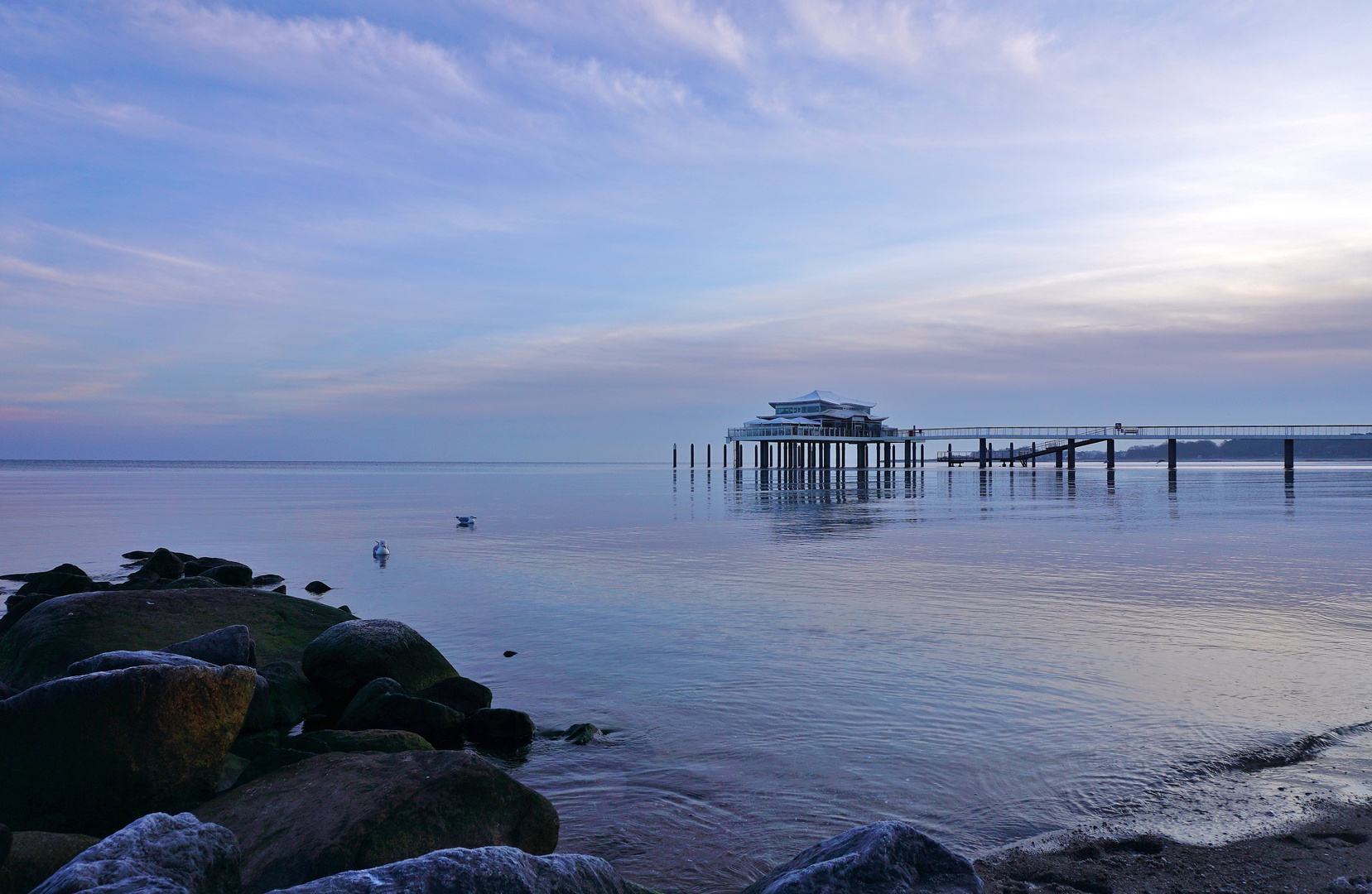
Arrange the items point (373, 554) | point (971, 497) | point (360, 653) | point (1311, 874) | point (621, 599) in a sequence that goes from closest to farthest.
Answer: point (1311, 874) < point (360, 653) < point (621, 599) < point (373, 554) < point (971, 497)

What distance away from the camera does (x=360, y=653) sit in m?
9.74

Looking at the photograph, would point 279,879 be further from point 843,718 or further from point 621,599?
point 621,599

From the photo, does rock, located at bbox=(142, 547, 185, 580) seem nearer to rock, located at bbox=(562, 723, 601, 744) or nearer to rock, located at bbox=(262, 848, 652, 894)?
rock, located at bbox=(562, 723, 601, 744)

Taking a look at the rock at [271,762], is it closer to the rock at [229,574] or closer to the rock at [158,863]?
the rock at [158,863]

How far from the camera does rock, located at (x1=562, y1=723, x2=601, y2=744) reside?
8500 mm

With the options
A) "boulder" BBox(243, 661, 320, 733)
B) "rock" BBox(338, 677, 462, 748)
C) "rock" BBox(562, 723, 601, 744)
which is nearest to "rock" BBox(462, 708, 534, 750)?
"rock" BBox(338, 677, 462, 748)

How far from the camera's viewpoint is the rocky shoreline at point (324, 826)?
13.3ft

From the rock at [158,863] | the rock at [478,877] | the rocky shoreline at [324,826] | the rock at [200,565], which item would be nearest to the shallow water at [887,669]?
the rocky shoreline at [324,826]

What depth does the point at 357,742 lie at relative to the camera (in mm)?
6824

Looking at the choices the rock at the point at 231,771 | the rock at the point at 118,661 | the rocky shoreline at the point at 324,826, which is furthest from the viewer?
the rock at the point at 118,661

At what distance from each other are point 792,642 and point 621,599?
4857 mm

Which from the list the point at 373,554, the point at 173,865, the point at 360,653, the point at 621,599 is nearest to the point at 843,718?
the point at 360,653

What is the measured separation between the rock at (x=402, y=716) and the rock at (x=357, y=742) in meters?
1.09

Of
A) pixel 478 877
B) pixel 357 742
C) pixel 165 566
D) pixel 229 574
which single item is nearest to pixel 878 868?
pixel 478 877
